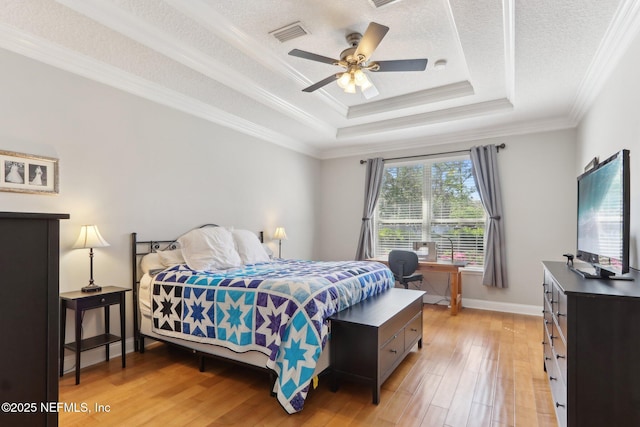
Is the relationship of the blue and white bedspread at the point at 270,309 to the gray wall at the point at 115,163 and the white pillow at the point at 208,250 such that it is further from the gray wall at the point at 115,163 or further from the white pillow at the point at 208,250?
the gray wall at the point at 115,163

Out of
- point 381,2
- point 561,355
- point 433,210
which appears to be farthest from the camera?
point 433,210

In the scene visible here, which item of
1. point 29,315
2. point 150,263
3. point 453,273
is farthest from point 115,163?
point 453,273

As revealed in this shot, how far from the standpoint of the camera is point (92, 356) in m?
3.02

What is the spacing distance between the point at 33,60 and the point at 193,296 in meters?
2.25

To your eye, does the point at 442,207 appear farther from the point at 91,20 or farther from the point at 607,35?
the point at 91,20

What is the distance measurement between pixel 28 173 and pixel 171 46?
1.50 m

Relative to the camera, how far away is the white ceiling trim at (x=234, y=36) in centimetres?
238

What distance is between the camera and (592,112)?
11.7ft

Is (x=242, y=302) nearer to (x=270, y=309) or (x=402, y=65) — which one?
(x=270, y=309)

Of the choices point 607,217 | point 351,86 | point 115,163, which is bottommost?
point 607,217

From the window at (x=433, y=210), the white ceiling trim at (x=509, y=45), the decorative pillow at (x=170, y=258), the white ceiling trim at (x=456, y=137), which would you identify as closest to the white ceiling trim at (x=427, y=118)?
the white ceiling trim at (x=509, y=45)

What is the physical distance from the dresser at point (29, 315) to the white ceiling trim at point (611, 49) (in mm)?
3344

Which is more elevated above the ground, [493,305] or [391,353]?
[391,353]

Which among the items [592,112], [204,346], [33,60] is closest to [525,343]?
[592,112]
